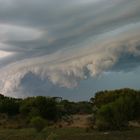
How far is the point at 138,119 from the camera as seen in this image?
109812 millimetres

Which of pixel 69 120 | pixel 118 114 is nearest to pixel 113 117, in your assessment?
pixel 118 114

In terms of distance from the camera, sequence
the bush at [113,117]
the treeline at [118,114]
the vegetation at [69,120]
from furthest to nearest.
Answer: the treeline at [118,114] → the bush at [113,117] → the vegetation at [69,120]

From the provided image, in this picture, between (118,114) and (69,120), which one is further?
(69,120)

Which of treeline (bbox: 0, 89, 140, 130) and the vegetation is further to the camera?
treeline (bbox: 0, 89, 140, 130)

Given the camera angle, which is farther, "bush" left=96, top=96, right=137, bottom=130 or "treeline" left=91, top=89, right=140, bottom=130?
"treeline" left=91, top=89, right=140, bottom=130

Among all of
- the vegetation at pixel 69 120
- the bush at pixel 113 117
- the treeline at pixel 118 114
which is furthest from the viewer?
the treeline at pixel 118 114

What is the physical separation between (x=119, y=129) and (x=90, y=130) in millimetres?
8171

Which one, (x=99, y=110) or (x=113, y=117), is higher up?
(x=99, y=110)

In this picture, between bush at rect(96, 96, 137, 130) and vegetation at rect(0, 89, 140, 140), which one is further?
bush at rect(96, 96, 137, 130)

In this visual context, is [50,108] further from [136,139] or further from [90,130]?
[136,139]

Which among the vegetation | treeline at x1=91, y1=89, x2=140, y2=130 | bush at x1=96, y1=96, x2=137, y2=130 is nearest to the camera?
the vegetation

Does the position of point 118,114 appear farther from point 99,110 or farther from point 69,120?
point 69,120

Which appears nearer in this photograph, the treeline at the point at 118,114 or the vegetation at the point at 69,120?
the vegetation at the point at 69,120

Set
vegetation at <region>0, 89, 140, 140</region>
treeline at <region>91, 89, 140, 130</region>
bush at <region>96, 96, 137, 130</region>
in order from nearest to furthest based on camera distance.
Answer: vegetation at <region>0, 89, 140, 140</region> < bush at <region>96, 96, 137, 130</region> < treeline at <region>91, 89, 140, 130</region>
